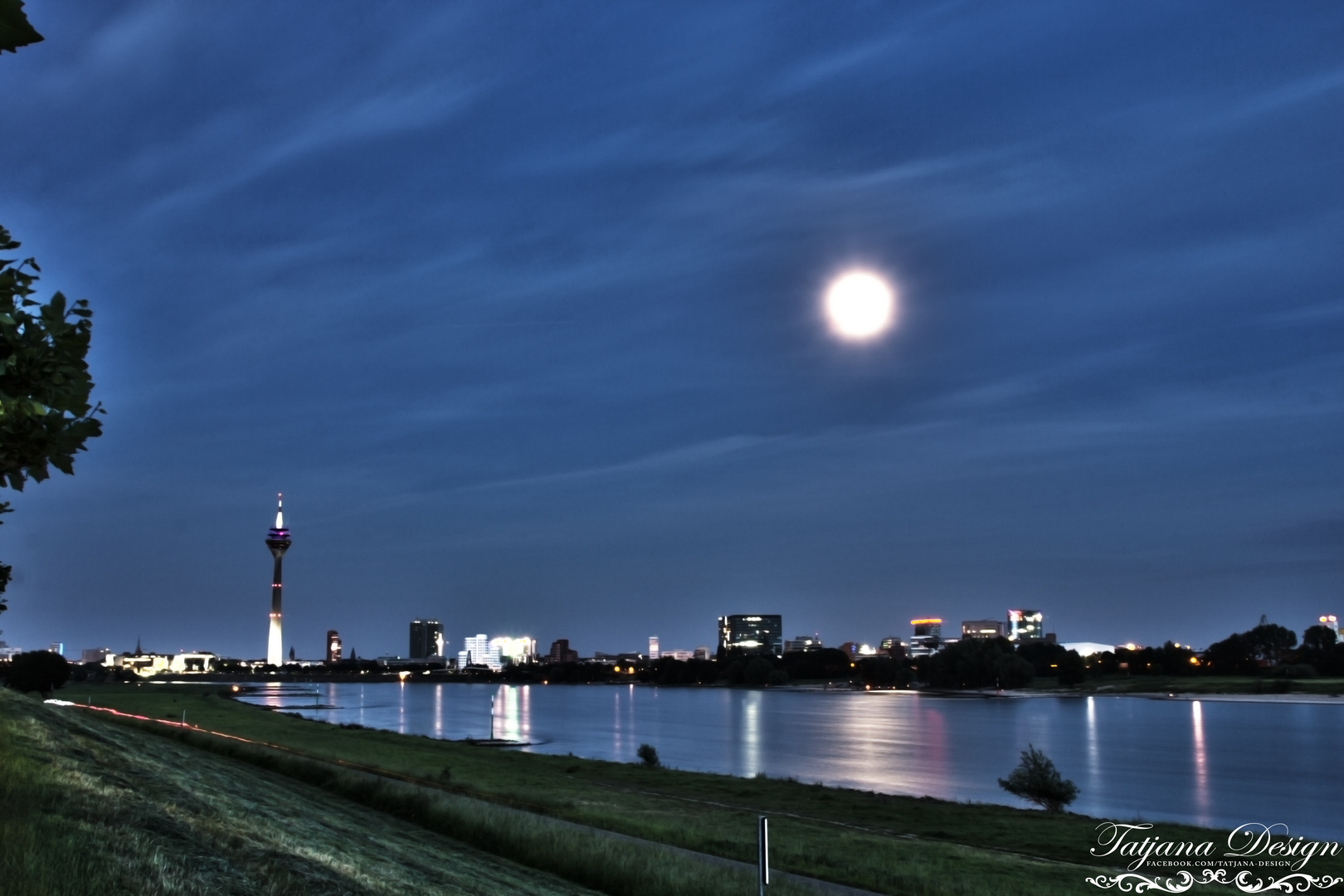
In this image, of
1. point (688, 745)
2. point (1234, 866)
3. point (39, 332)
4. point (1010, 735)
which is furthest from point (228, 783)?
point (1010, 735)

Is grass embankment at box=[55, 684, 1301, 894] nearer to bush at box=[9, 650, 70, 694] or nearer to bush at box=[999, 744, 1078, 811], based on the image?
bush at box=[999, 744, 1078, 811]

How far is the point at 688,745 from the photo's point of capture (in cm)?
9888

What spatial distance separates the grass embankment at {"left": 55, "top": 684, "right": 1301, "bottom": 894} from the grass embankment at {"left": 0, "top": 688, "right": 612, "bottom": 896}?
9.63 m

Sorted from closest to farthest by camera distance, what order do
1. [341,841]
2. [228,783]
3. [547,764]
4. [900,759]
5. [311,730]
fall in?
[341,841], [228,783], [547,764], [311,730], [900,759]

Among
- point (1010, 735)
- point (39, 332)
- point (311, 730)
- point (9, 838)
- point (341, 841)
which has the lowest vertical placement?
point (1010, 735)

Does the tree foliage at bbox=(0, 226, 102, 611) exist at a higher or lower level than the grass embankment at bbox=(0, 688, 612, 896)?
higher

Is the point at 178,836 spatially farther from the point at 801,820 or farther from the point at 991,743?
the point at 991,743

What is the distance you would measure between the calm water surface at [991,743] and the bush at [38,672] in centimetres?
3313

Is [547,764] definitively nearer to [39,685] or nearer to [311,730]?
[311,730]

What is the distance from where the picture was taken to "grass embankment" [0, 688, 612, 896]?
28.0 feet

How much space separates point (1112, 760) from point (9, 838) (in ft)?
301

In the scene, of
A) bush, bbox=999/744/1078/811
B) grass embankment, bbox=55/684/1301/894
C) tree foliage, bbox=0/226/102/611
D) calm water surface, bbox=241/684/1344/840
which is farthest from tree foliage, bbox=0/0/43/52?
calm water surface, bbox=241/684/1344/840

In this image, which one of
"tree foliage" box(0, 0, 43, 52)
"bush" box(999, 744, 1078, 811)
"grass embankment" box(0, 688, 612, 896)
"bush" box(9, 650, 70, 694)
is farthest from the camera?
"bush" box(9, 650, 70, 694)

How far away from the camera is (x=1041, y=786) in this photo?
154 feet
